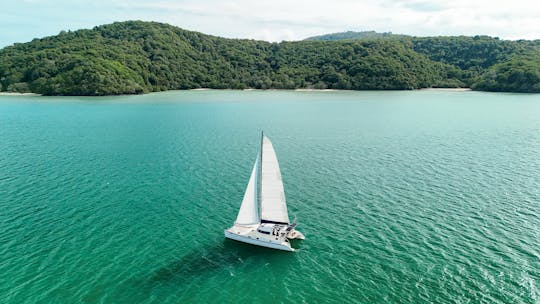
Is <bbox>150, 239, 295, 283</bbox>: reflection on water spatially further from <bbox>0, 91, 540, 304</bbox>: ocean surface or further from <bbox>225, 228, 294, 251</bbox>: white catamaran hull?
<bbox>225, 228, 294, 251</bbox>: white catamaran hull

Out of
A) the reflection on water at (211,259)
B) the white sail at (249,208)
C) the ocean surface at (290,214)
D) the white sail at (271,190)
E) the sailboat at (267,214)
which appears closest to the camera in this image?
the ocean surface at (290,214)

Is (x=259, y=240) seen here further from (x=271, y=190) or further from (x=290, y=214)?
(x=290, y=214)

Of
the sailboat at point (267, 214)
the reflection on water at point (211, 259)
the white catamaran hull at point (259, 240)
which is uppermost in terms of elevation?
the sailboat at point (267, 214)

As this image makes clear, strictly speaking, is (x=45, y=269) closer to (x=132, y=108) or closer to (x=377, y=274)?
(x=377, y=274)

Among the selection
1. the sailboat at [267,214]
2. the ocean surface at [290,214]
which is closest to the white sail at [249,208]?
the sailboat at [267,214]

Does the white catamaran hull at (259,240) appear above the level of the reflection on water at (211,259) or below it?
above

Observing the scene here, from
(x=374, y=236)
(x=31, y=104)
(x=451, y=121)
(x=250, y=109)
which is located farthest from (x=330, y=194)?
(x=31, y=104)

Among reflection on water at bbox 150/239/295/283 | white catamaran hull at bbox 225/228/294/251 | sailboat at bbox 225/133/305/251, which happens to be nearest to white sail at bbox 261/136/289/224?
sailboat at bbox 225/133/305/251

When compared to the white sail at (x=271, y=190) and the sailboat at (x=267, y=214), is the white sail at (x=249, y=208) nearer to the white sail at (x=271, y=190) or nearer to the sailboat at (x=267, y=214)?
the sailboat at (x=267, y=214)

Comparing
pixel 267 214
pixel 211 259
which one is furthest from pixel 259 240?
pixel 211 259
